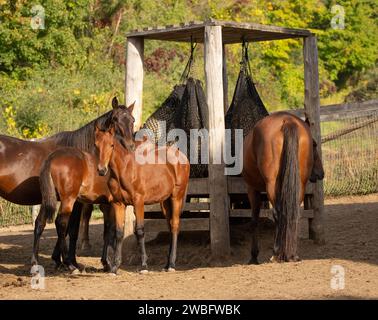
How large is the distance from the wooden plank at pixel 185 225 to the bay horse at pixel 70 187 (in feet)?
4.13

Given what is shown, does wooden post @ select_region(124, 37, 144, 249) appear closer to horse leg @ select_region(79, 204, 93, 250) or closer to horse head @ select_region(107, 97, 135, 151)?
horse leg @ select_region(79, 204, 93, 250)

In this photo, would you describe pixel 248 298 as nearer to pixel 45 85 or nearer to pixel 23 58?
pixel 45 85

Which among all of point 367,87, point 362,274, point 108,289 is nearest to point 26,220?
point 108,289

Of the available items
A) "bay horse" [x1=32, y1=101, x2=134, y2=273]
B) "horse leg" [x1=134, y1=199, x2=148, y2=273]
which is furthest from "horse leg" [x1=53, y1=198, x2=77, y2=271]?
"horse leg" [x1=134, y1=199, x2=148, y2=273]

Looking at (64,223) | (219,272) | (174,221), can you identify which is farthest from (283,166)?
(64,223)

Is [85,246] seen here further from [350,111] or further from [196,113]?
[350,111]

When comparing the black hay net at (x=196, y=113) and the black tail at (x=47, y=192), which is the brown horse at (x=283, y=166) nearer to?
the black hay net at (x=196, y=113)

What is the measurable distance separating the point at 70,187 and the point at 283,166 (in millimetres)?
2625

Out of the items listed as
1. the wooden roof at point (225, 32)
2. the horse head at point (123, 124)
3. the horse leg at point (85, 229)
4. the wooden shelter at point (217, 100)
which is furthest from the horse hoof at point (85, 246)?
the horse head at point (123, 124)

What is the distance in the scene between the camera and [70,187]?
10.0 metres

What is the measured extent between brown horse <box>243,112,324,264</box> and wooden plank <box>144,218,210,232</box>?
141 centimetres

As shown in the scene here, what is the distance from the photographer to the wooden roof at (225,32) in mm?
11352

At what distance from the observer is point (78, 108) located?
806 inches
